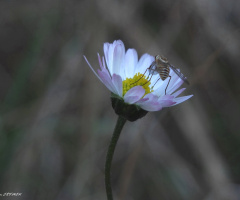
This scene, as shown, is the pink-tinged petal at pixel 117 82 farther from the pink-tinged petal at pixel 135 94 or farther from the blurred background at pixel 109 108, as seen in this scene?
the blurred background at pixel 109 108

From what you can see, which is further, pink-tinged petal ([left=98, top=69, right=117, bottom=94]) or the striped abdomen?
the striped abdomen

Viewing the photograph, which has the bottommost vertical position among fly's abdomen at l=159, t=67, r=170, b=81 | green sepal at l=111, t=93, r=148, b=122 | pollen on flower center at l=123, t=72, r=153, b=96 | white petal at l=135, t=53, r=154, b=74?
green sepal at l=111, t=93, r=148, b=122

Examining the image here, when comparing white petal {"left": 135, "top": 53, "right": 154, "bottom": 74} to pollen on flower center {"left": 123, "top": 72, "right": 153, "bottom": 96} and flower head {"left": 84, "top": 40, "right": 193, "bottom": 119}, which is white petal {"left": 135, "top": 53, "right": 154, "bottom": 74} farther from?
pollen on flower center {"left": 123, "top": 72, "right": 153, "bottom": 96}

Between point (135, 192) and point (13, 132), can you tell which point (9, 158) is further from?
point (135, 192)

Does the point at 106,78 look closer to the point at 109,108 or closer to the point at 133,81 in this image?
the point at 133,81

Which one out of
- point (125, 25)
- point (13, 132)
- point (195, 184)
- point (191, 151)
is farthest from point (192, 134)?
point (13, 132)

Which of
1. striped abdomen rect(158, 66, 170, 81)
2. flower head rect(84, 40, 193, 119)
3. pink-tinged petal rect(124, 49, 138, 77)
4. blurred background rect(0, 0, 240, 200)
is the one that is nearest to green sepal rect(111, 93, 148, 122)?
flower head rect(84, 40, 193, 119)

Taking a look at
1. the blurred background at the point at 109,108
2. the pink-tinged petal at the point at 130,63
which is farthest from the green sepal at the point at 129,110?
the blurred background at the point at 109,108
